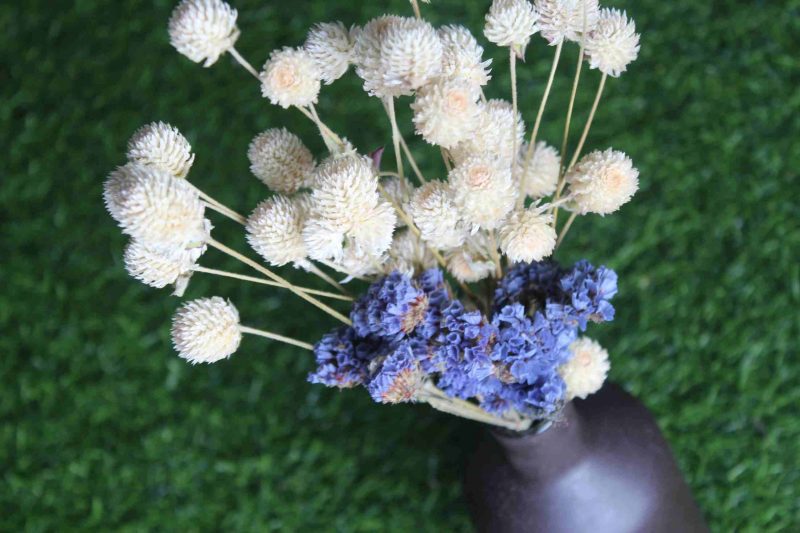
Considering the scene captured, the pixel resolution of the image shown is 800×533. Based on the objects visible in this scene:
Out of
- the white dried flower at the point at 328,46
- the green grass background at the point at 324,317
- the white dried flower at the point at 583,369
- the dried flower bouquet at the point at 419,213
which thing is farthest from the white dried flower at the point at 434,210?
the green grass background at the point at 324,317

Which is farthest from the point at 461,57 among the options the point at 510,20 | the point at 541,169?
the point at 541,169

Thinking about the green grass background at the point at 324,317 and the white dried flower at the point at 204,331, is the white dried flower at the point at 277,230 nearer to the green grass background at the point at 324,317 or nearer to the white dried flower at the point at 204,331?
the white dried flower at the point at 204,331

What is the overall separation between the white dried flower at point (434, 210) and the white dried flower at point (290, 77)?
107 millimetres

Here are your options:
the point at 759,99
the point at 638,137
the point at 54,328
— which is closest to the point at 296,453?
the point at 54,328

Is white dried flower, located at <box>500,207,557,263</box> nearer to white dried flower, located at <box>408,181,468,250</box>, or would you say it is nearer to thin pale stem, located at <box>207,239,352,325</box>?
white dried flower, located at <box>408,181,468,250</box>

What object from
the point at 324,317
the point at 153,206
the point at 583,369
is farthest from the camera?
the point at 324,317

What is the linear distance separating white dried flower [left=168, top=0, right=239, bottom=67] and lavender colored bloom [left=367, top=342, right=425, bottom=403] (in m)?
0.26

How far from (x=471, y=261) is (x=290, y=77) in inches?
8.8

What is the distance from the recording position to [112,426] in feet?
4.32

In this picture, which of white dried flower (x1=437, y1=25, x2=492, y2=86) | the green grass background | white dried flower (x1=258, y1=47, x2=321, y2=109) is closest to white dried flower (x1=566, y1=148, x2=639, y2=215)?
white dried flower (x1=437, y1=25, x2=492, y2=86)

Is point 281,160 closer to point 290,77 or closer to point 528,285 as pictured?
point 290,77

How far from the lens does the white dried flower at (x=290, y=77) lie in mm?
569

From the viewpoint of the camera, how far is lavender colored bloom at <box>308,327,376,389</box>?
2.28 feet

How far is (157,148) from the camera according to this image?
1.89 ft
